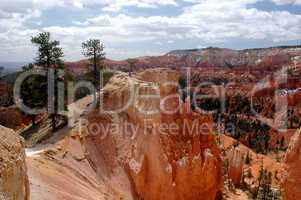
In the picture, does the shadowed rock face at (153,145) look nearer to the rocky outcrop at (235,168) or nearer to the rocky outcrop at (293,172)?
the rocky outcrop at (293,172)

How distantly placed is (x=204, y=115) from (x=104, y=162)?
319 inches

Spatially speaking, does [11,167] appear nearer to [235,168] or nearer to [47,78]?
[47,78]

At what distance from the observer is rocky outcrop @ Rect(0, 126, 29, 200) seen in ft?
18.6

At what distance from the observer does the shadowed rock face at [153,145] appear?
709 inches

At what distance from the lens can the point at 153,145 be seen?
18266mm

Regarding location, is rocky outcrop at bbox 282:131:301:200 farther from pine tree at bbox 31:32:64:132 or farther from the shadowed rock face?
pine tree at bbox 31:32:64:132

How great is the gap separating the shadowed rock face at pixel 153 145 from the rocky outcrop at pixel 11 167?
10805mm

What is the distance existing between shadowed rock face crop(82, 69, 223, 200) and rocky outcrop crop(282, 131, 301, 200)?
7.79 m

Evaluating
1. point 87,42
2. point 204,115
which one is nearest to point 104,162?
point 204,115

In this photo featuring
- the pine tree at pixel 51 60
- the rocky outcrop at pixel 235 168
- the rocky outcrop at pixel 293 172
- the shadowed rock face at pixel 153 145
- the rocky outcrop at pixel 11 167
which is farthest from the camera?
the rocky outcrop at pixel 235 168

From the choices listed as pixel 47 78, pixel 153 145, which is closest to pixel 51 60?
pixel 47 78

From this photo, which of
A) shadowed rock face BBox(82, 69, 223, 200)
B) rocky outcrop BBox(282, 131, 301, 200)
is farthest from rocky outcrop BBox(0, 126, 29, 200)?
shadowed rock face BBox(82, 69, 223, 200)

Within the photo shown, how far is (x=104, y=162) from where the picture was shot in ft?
59.4

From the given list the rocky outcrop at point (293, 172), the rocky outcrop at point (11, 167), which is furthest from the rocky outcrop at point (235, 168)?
the rocky outcrop at point (11, 167)
